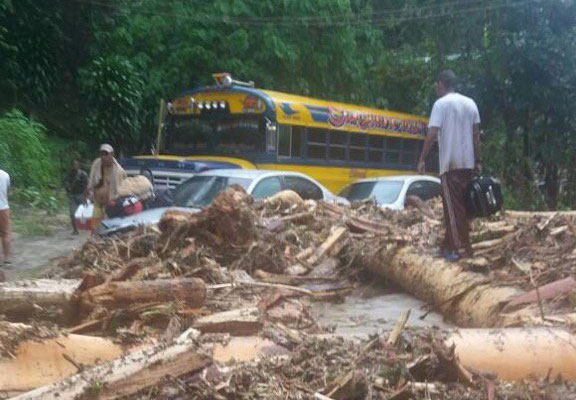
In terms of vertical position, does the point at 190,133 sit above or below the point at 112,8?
below

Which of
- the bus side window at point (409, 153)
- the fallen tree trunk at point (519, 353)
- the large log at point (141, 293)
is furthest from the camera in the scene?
the bus side window at point (409, 153)

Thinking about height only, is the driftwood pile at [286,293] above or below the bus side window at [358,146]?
below

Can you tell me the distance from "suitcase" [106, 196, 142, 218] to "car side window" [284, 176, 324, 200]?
2.52 meters

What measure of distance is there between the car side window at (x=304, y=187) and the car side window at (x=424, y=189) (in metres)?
1.80

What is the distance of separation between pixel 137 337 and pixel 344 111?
1419 cm

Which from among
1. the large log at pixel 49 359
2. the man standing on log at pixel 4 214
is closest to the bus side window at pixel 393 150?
the man standing on log at pixel 4 214

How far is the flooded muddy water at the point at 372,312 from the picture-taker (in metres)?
6.92

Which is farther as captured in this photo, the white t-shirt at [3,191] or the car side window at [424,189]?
the car side window at [424,189]

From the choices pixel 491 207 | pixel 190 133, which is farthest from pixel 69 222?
pixel 491 207

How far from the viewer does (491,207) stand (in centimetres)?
788

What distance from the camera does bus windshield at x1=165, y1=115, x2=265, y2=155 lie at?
54.4 ft

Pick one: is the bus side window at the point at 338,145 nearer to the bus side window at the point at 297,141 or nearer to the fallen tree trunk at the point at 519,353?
the bus side window at the point at 297,141

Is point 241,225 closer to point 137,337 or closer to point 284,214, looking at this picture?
point 284,214

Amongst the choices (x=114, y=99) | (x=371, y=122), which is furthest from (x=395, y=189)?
(x=114, y=99)
